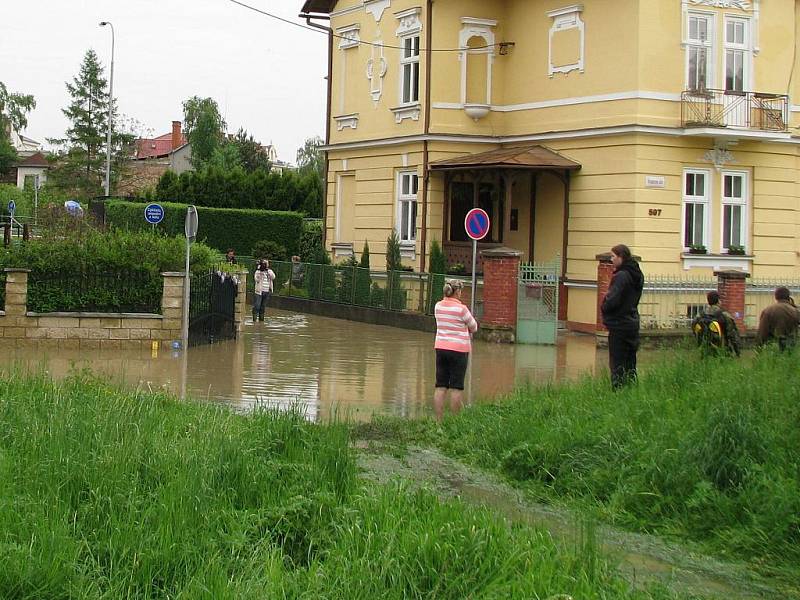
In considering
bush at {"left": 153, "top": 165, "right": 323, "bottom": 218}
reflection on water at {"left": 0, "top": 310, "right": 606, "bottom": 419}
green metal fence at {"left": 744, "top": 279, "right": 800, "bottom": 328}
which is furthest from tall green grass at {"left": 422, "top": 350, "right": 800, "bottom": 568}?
bush at {"left": 153, "top": 165, "right": 323, "bottom": 218}

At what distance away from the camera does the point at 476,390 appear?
59.1ft

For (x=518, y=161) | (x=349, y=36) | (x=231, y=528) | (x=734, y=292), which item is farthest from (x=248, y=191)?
(x=231, y=528)

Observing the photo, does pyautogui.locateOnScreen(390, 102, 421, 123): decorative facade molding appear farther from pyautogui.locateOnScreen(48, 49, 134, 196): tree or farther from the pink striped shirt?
pyautogui.locateOnScreen(48, 49, 134, 196): tree

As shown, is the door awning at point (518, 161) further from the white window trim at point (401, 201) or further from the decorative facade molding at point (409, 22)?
the decorative facade molding at point (409, 22)

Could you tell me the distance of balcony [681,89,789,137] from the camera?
1109 inches

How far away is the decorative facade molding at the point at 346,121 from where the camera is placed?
36562 mm

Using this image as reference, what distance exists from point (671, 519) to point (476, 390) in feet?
30.2

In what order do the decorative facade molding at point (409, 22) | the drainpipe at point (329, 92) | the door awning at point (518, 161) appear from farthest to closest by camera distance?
the drainpipe at point (329, 92)
the decorative facade molding at point (409, 22)
the door awning at point (518, 161)

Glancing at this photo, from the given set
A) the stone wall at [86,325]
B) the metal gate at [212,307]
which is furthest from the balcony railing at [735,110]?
the stone wall at [86,325]

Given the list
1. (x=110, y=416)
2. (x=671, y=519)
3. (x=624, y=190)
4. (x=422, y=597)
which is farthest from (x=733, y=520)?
(x=624, y=190)

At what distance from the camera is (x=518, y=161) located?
29.4m

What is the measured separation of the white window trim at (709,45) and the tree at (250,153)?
5441cm

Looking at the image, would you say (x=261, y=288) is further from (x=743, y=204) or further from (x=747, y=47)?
(x=747, y=47)

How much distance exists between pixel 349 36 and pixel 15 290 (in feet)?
61.4
